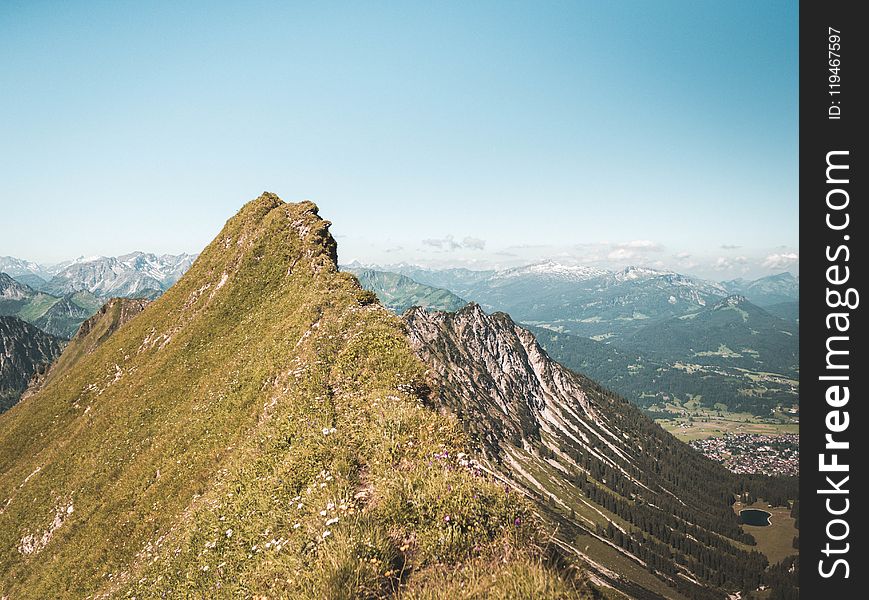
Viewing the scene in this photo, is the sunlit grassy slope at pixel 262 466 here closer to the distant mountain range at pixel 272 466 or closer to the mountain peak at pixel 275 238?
the distant mountain range at pixel 272 466

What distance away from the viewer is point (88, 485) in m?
28.5

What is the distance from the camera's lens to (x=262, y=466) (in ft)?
41.6

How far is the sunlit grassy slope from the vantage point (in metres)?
6.61
